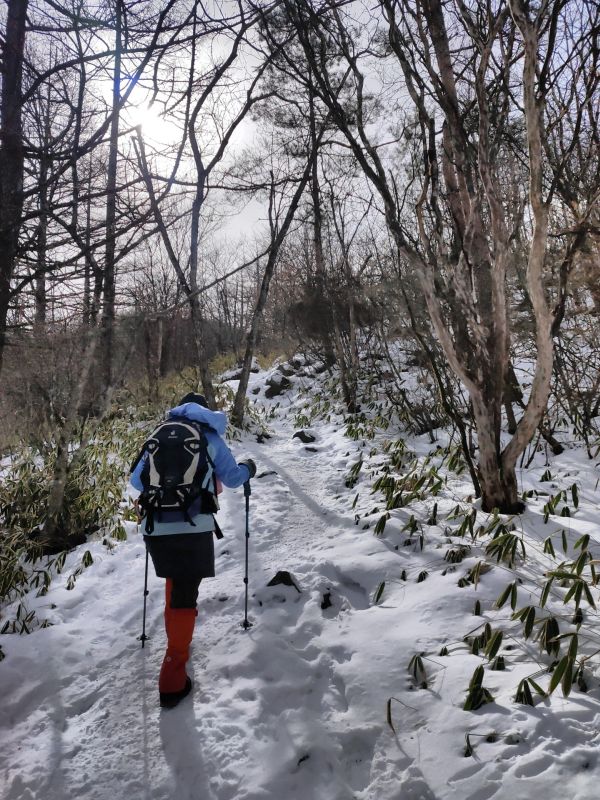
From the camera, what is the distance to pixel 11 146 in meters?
2.76

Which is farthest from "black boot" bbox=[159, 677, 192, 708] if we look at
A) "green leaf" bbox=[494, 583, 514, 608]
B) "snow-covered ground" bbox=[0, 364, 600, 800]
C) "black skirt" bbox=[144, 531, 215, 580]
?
"green leaf" bbox=[494, 583, 514, 608]

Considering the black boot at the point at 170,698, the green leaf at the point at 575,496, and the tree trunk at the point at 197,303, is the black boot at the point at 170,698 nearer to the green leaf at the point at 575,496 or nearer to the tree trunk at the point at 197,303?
the green leaf at the point at 575,496

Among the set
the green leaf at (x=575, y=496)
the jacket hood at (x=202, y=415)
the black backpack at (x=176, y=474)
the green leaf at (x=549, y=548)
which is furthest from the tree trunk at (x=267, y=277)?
the green leaf at (x=549, y=548)

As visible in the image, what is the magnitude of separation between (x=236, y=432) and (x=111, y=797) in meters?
7.10

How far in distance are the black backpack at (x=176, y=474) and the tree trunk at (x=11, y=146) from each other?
1333mm

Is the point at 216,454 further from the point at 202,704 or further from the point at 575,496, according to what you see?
the point at 575,496

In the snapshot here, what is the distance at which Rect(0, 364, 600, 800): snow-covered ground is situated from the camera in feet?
5.89

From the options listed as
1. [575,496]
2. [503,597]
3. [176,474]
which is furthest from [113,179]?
[575,496]

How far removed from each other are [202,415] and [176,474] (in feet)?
1.52

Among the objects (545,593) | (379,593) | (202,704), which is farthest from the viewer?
(379,593)

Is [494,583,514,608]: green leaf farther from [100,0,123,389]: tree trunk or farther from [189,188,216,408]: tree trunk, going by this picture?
[189,188,216,408]: tree trunk

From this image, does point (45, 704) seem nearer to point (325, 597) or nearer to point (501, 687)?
point (325, 597)

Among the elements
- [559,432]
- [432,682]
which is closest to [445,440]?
[559,432]

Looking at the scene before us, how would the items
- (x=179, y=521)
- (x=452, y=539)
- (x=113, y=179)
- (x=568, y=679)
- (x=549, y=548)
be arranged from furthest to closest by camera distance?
(x=113, y=179), (x=452, y=539), (x=549, y=548), (x=179, y=521), (x=568, y=679)
